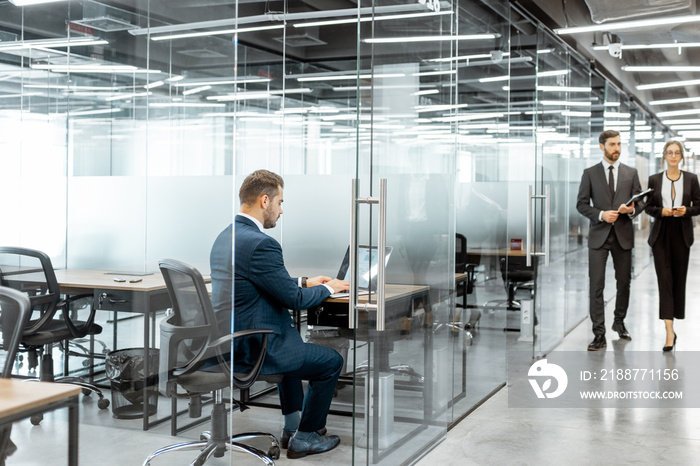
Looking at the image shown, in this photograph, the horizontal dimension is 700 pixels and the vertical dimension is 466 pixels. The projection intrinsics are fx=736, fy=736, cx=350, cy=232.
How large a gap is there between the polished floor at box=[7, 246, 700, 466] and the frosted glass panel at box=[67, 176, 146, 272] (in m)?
0.61

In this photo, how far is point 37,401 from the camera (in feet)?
6.41

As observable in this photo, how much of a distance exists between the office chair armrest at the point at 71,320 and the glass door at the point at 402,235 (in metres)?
1.19

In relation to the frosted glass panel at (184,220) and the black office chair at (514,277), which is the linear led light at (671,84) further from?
the frosted glass panel at (184,220)

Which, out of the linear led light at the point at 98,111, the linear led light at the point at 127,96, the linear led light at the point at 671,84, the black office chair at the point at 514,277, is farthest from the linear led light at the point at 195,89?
the linear led light at the point at 671,84

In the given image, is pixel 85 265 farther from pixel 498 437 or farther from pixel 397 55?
pixel 498 437

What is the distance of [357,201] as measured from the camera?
3082 mm

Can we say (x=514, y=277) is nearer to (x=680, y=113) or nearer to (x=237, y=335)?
(x=237, y=335)

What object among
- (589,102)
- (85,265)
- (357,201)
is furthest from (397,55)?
(589,102)

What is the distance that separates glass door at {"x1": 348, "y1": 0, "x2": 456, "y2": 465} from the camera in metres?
3.12

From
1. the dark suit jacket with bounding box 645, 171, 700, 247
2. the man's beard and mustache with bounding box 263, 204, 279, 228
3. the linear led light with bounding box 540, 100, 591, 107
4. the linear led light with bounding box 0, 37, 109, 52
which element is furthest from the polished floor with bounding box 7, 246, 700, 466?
the linear led light with bounding box 540, 100, 591, 107

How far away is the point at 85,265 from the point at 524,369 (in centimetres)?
367

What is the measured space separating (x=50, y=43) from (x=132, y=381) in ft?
4.87

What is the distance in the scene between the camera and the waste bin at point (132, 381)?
3.15m

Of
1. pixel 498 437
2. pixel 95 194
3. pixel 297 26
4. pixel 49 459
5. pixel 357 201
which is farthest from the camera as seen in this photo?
pixel 297 26
